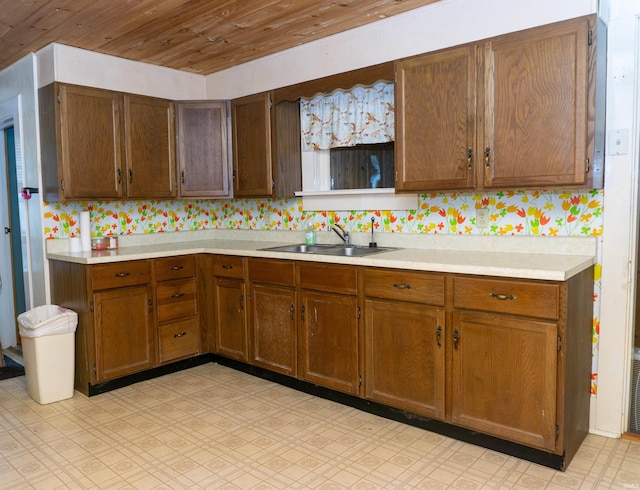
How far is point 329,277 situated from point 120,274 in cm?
147

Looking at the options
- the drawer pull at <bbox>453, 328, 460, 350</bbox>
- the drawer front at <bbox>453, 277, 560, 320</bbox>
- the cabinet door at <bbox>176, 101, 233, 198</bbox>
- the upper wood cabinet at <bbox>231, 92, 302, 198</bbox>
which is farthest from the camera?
the cabinet door at <bbox>176, 101, 233, 198</bbox>

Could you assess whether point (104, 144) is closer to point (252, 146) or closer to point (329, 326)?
point (252, 146)

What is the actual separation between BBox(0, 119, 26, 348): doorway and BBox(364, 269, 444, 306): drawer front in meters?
3.22

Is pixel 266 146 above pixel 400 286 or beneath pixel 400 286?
above

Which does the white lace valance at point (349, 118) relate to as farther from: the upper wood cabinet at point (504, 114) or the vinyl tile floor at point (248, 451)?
the vinyl tile floor at point (248, 451)

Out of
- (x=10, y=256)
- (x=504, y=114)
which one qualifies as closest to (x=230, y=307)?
(x=10, y=256)

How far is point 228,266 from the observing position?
3.67 m

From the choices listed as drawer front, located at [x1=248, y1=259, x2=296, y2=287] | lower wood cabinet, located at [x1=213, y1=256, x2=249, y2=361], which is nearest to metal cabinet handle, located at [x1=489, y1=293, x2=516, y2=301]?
drawer front, located at [x1=248, y1=259, x2=296, y2=287]

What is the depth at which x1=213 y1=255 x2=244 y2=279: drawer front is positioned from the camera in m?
3.58

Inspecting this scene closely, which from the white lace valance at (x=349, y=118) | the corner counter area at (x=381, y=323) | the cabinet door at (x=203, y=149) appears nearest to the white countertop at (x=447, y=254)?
the corner counter area at (x=381, y=323)

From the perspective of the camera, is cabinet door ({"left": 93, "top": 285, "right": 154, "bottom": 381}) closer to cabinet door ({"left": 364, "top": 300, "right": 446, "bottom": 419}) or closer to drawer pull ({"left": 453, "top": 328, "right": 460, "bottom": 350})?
cabinet door ({"left": 364, "top": 300, "right": 446, "bottom": 419})

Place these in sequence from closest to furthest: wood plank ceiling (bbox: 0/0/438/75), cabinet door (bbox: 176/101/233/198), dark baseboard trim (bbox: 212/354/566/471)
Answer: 1. dark baseboard trim (bbox: 212/354/566/471)
2. wood plank ceiling (bbox: 0/0/438/75)
3. cabinet door (bbox: 176/101/233/198)

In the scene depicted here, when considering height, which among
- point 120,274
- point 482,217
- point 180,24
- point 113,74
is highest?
point 180,24

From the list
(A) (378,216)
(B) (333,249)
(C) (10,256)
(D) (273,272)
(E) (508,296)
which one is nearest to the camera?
(E) (508,296)
